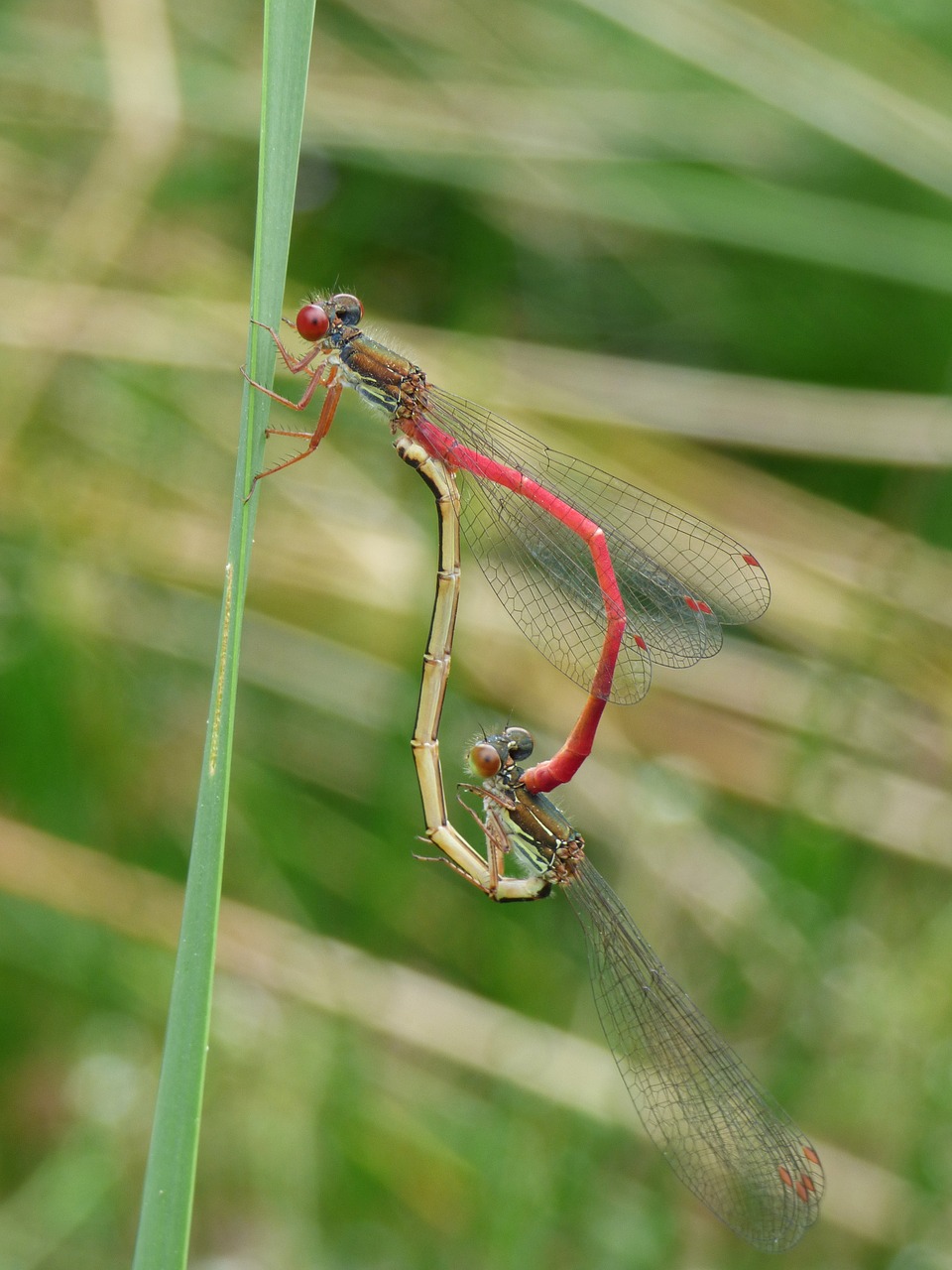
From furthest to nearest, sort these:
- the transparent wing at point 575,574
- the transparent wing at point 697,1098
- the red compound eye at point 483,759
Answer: the transparent wing at point 575,574 < the red compound eye at point 483,759 < the transparent wing at point 697,1098

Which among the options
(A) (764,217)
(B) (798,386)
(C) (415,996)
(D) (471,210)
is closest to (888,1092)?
(C) (415,996)

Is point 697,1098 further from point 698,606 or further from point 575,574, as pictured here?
point 575,574

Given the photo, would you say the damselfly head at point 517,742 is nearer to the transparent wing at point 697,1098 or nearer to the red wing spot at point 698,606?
the transparent wing at point 697,1098

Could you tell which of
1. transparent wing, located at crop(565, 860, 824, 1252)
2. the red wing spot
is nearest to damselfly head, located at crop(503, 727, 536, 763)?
transparent wing, located at crop(565, 860, 824, 1252)

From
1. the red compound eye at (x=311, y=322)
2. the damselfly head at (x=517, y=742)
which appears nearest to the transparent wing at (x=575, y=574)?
the damselfly head at (x=517, y=742)

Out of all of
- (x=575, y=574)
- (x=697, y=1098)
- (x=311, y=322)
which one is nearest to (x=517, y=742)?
(x=575, y=574)
